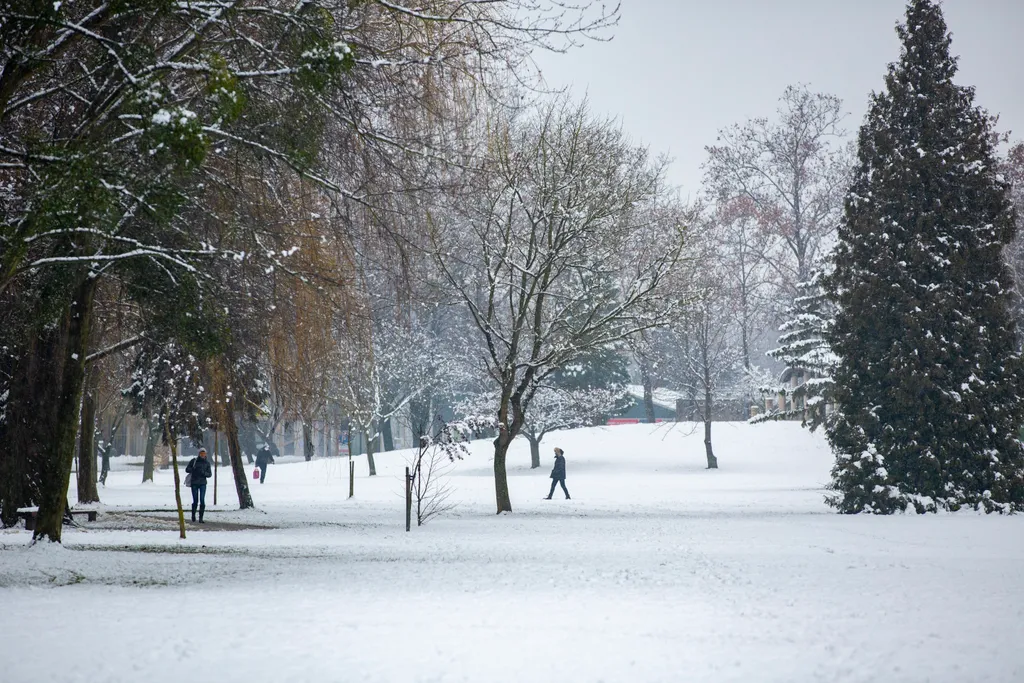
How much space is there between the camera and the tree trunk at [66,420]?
15.5m

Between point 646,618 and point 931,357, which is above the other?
point 931,357

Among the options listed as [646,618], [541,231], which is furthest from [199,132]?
[541,231]

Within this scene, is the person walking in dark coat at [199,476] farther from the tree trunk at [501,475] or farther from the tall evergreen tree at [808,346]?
the tall evergreen tree at [808,346]

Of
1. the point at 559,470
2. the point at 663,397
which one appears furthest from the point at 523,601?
the point at 663,397

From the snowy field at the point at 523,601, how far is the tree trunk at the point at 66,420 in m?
0.53

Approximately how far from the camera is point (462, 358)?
201 feet

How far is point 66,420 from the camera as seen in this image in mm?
15523

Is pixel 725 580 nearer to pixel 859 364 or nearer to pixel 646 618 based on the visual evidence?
pixel 646 618

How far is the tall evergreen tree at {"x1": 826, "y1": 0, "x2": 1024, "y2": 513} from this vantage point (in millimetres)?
25344

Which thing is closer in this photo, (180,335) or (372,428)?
(180,335)

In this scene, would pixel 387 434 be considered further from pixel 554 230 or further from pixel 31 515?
pixel 31 515

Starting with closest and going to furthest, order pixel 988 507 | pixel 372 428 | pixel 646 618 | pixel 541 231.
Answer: pixel 646 618, pixel 988 507, pixel 541 231, pixel 372 428

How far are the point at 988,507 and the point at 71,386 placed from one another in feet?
64.1

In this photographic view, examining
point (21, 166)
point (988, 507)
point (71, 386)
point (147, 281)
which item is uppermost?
point (21, 166)
